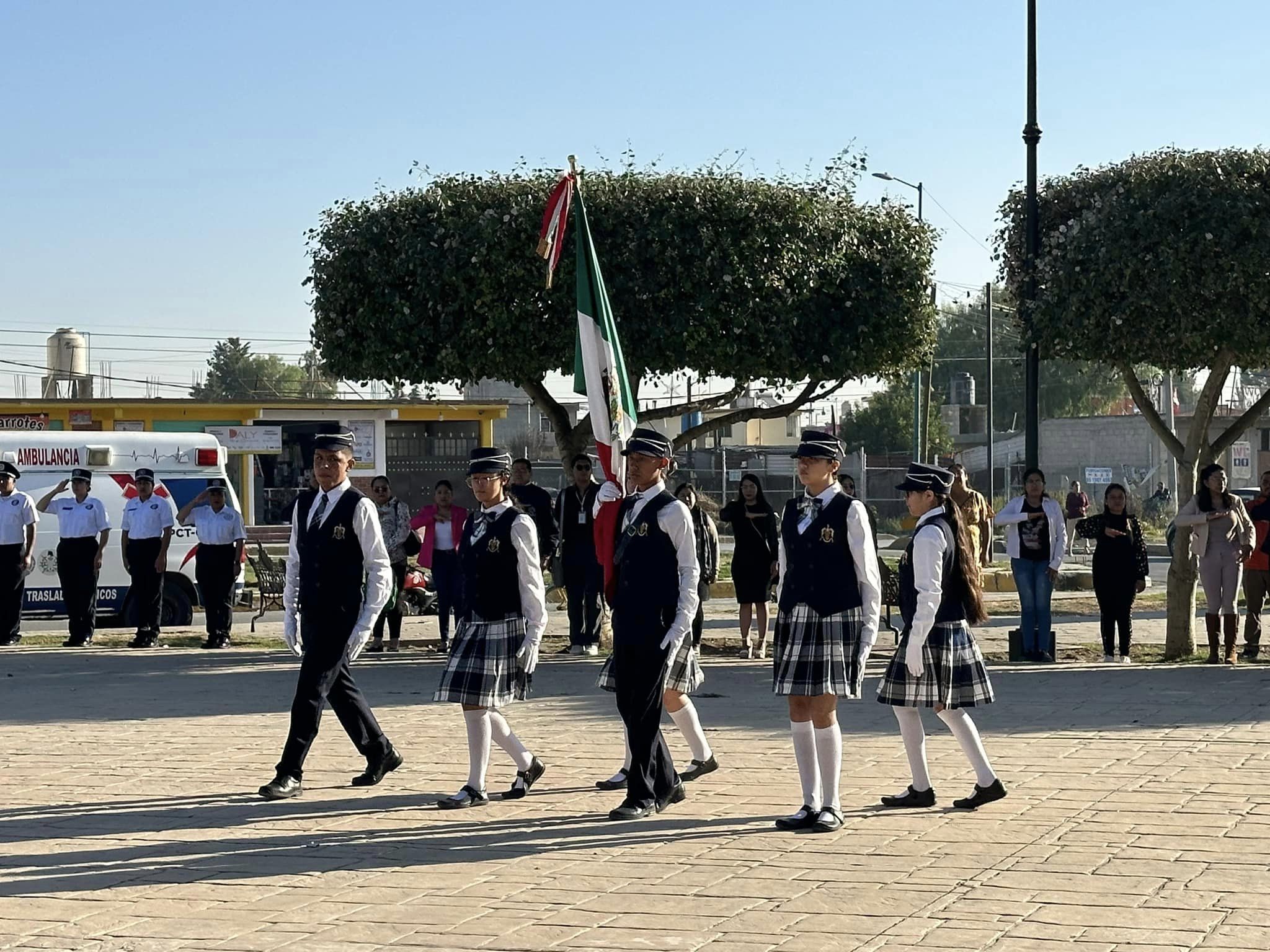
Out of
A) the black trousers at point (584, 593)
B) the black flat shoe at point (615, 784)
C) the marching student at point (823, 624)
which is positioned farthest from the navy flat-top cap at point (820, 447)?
the black trousers at point (584, 593)

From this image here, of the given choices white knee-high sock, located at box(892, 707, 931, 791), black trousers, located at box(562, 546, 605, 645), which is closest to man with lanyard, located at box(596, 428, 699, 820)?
white knee-high sock, located at box(892, 707, 931, 791)

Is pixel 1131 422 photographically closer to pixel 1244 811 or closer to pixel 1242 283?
pixel 1242 283

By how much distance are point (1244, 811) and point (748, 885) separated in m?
2.75

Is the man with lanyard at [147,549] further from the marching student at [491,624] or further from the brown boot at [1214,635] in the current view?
the brown boot at [1214,635]

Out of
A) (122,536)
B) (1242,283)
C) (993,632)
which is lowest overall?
(993,632)

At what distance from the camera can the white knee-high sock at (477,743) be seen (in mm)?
8297

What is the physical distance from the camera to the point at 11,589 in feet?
57.6

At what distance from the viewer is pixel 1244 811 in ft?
26.0

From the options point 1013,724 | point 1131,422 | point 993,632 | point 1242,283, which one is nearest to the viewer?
point 1013,724

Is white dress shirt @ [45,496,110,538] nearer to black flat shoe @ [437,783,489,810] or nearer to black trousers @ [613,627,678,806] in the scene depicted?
black flat shoe @ [437,783,489,810]

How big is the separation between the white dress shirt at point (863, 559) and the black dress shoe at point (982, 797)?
964mm

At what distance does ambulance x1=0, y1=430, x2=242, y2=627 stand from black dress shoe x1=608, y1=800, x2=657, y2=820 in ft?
40.0

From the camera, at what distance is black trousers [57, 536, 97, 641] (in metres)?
17.8

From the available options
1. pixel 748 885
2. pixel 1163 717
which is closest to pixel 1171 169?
pixel 1163 717
